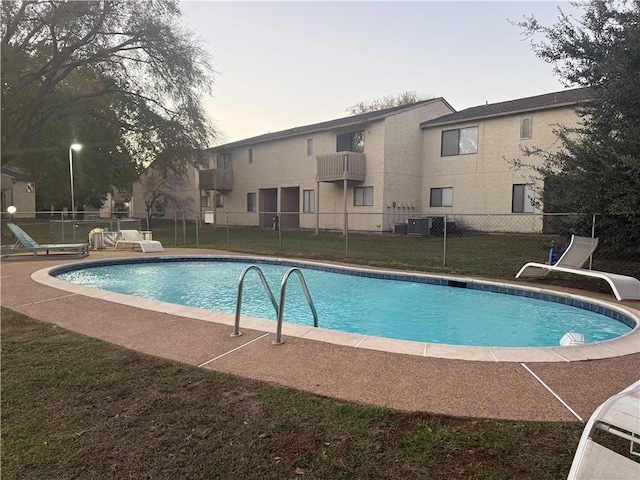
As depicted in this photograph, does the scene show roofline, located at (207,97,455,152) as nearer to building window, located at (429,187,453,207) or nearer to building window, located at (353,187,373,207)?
building window, located at (353,187,373,207)

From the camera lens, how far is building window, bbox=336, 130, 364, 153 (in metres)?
22.5

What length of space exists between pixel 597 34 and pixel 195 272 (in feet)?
40.3

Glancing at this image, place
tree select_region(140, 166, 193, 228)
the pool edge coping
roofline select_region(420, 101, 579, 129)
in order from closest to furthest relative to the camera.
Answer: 1. the pool edge coping
2. roofline select_region(420, 101, 579, 129)
3. tree select_region(140, 166, 193, 228)

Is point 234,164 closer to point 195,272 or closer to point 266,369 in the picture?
point 195,272

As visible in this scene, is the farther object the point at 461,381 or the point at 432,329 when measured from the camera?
the point at 432,329

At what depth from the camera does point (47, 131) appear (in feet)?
73.7

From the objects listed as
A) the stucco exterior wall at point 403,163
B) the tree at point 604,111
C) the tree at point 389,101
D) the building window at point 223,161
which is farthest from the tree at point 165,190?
the tree at point 604,111

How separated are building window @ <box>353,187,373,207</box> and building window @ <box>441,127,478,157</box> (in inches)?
175

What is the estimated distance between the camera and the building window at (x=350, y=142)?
2254cm

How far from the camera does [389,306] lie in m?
8.37

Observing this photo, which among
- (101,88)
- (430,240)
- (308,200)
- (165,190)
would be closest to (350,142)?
(308,200)

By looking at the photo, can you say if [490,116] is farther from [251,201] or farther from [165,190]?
[165,190]

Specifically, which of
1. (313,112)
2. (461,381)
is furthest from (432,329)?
(313,112)

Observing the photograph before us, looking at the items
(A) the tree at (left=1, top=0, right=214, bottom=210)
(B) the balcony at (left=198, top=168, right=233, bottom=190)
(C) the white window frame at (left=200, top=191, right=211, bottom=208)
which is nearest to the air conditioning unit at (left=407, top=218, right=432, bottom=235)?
(A) the tree at (left=1, top=0, right=214, bottom=210)
